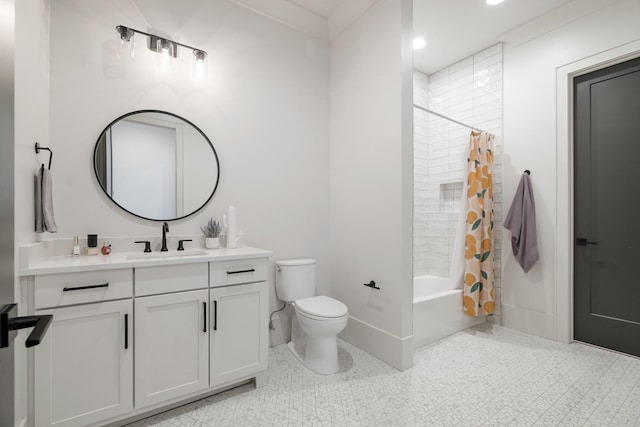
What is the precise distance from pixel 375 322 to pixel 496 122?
95.6 inches

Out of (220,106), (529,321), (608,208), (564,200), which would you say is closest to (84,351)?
(220,106)

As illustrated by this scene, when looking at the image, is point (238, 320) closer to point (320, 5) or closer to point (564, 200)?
point (320, 5)

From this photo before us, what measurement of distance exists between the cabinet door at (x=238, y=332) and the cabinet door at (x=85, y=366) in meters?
0.43

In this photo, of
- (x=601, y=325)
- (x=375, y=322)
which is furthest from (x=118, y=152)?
(x=601, y=325)

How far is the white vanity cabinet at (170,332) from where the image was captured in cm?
154

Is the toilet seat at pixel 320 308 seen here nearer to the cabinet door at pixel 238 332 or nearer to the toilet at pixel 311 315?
the toilet at pixel 311 315

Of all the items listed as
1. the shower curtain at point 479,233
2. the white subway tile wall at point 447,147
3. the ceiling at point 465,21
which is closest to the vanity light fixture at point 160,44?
the ceiling at point 465,21

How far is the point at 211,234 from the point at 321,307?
3.22 ft

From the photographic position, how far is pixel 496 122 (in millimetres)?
3082

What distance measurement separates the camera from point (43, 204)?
1.55 meters

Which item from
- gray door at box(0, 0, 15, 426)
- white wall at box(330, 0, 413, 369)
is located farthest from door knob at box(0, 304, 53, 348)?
white wall at box(330, 0, 413, 369)

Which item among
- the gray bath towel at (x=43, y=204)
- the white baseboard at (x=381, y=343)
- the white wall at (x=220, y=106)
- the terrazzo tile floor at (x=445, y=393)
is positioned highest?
the white wall at (x=220, y=106)

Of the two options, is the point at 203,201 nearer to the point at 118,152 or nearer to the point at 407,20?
the point at 118,152

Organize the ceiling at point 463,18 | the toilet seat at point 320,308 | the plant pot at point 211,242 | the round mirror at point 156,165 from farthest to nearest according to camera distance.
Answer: the ceiling at point 463,18
the plant pot at point 211,242
the toilet seat at point 320,308
the round mirror at point 156,165
